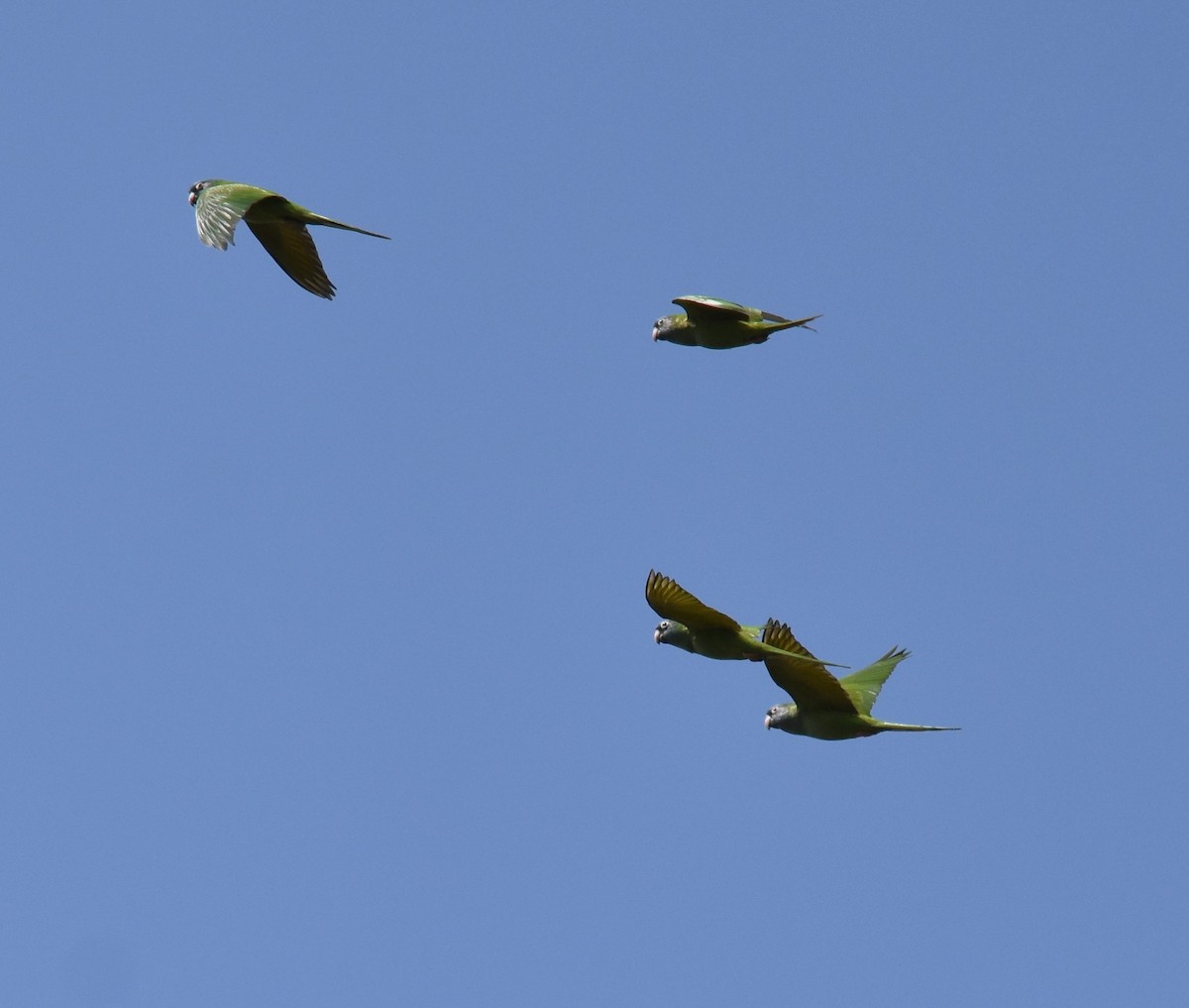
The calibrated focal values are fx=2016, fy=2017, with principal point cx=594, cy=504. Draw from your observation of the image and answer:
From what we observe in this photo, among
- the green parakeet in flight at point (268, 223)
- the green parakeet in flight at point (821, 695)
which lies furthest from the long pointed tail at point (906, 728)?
the green parakeet in flight at point (268, 223)

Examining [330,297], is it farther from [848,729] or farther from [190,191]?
[848,729]

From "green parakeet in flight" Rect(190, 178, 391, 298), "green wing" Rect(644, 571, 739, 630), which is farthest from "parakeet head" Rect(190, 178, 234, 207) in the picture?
"green wing" Rect(644, 571, 739, 630)

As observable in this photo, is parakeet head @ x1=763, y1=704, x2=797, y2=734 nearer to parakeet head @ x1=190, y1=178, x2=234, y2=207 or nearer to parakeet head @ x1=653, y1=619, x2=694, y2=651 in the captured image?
parakeet head @ x1=653, y1=619, x2=694, y2=651

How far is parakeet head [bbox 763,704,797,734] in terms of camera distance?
27656 mm

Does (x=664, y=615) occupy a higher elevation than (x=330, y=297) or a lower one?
lower

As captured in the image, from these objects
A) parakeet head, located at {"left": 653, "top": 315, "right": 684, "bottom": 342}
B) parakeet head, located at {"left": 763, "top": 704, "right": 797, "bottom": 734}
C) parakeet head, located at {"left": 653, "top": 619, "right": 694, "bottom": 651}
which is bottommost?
parakeet head, located at {"left": 763, "top": 704, "right": 797, "bottom": 734}

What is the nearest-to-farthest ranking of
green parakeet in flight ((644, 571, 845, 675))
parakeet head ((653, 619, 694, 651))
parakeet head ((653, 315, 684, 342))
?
green parakeet in flight ((644, 571, 845, 675)) → parakeet head ((653, 619, 694, 651)) → parakeet head ((653, 315, 684, 342))

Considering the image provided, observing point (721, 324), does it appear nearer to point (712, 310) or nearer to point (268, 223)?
point (712, 310)

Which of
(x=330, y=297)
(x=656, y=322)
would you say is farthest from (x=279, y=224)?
(x=656, y=322)

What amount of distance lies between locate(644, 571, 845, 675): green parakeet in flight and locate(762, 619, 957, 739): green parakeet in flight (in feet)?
0.61

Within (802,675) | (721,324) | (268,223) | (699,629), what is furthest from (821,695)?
(268,223)

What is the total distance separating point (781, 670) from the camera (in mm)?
25922

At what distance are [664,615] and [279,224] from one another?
23.6ft

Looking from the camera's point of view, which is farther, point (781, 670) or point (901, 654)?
point (901, 654)
